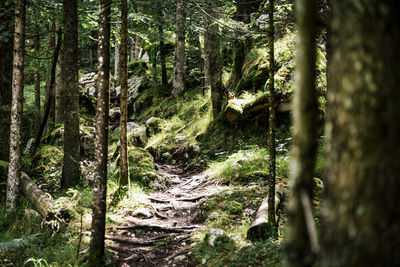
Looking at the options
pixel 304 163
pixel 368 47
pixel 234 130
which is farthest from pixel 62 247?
pixel 234 130

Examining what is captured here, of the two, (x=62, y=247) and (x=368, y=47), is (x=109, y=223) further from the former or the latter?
(x=368, y=47)

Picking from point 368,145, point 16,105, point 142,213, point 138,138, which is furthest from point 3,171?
point 368,145

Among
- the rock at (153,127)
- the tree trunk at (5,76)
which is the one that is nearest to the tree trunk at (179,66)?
the rock at (153,127)

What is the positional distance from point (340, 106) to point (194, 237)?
4729 mm

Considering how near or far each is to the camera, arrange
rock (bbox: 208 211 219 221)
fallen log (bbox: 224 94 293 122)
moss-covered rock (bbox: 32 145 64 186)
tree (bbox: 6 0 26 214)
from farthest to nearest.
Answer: fallen log (bbox: 224 94 293 122), moss-covered rock (bbox: 32 145 64 186), tree (bbox: 6 0 26 214), rock (bbox: 208 211 219 221)

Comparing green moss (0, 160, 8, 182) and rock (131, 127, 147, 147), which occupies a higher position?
rock (131, 127, 147, 147)

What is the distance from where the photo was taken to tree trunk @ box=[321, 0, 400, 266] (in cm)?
128

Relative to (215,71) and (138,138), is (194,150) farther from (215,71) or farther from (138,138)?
(215,71)

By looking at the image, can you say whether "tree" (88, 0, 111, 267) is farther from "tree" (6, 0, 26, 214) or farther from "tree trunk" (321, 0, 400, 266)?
"tree trunk" (321, 0, 400, 266)

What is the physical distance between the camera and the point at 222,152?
10.3 meters

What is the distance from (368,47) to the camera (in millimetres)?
1316

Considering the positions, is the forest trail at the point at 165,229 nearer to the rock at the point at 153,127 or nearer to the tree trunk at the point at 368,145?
the tree trunk at the point at 368,145

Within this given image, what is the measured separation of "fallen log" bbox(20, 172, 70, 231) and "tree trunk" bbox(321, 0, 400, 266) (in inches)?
226

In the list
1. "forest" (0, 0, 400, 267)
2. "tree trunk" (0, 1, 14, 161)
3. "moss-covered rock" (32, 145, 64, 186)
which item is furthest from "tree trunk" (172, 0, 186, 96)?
"tree trunk" (0, 1, 14, 161)
